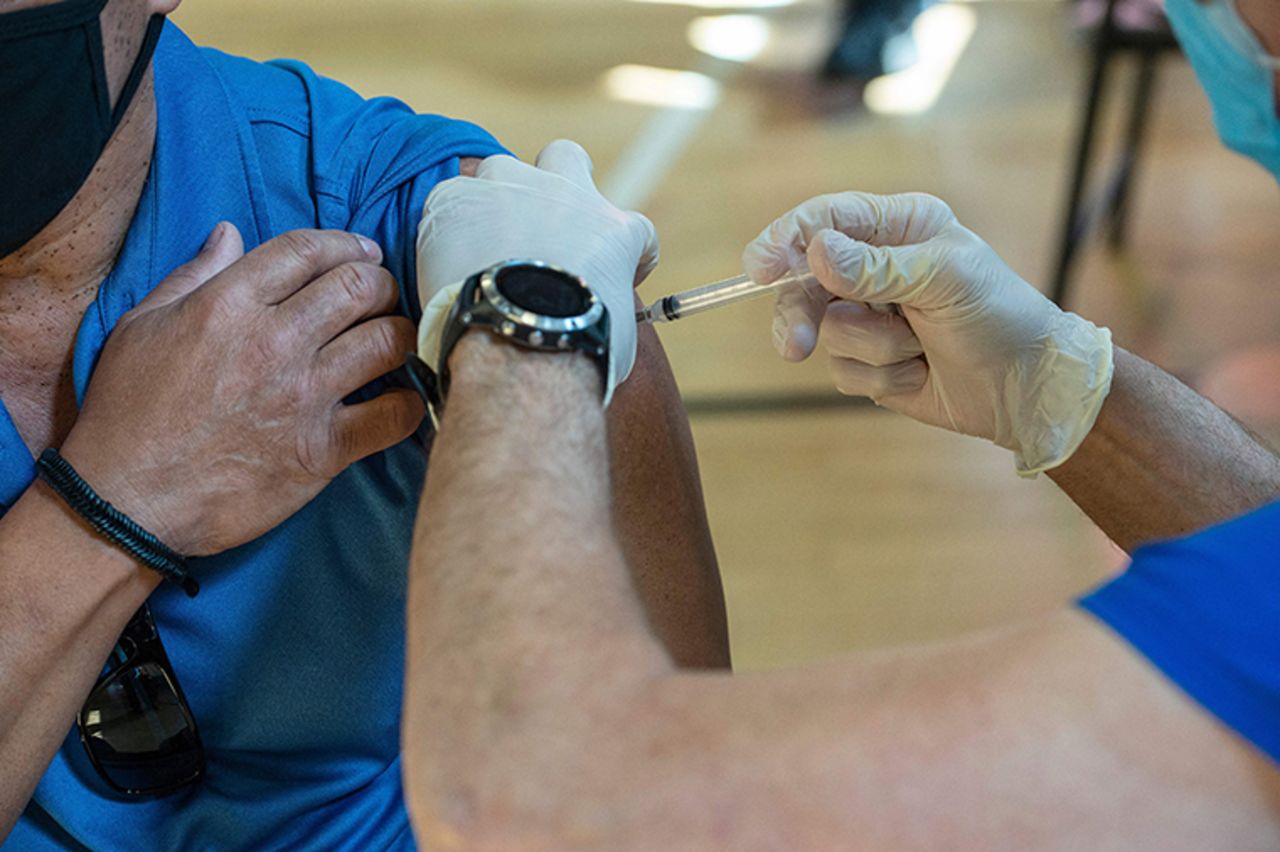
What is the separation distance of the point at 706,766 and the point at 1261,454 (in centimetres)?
83

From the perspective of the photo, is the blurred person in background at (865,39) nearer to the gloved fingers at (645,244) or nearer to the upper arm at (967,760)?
the gloved fingers at (645,244)

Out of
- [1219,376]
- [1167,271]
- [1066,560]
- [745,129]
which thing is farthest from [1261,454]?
[745,129]

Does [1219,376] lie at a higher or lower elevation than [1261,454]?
lower

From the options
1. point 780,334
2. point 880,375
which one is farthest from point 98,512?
point 880,375

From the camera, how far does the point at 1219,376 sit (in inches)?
129

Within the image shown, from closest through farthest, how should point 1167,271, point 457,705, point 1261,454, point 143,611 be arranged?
point 457,705, point 143,611, point 1261,454, point 1167,271

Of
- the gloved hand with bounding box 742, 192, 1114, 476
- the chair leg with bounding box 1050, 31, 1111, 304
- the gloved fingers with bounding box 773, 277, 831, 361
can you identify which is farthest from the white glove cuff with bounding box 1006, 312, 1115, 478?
the chair leg with bounding box 1050, 31, 1111, 304

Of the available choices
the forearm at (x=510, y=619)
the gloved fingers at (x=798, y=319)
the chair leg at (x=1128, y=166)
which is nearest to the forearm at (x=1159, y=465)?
the gloved fingers at (x=798, y=319)

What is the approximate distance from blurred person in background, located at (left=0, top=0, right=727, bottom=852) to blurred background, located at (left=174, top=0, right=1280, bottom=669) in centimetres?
136

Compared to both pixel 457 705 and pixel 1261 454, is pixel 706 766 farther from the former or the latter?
pixel 1261 454

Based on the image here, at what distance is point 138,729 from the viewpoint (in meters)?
1.25

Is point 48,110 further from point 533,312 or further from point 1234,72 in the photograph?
point 1234,72

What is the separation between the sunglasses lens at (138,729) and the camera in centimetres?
124

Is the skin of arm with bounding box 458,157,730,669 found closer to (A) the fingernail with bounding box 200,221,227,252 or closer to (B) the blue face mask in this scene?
(A) the fingernail with bounding box 200,221,227,252
